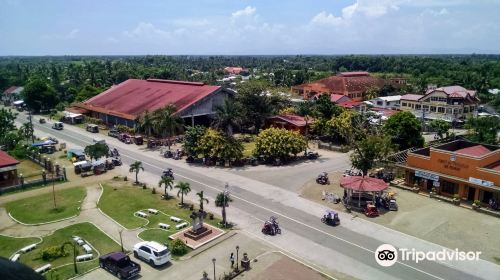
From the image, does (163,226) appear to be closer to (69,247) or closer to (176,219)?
(176,219)

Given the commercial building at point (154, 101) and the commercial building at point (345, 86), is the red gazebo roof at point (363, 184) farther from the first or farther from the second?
the commercial building at point (345, 86)

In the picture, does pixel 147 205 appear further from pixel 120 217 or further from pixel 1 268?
pixel 1 268

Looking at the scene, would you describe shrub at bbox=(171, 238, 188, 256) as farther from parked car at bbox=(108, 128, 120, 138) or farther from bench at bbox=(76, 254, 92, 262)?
parked car at bbox=(108, 128, 120, 138)

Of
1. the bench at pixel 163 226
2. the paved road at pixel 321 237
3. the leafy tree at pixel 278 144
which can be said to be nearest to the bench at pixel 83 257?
the bench at pixel 163 226

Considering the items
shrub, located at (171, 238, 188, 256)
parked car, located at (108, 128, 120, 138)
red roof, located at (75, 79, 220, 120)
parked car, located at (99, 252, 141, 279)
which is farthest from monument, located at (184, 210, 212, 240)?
parked car, located at (108, 128, 120, 138)

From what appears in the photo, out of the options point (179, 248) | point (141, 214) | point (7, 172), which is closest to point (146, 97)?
point (7, 172)
